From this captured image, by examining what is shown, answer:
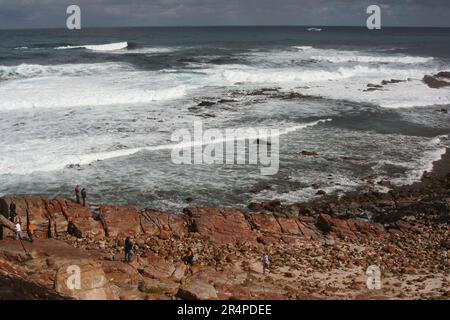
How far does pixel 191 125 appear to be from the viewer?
108 ft

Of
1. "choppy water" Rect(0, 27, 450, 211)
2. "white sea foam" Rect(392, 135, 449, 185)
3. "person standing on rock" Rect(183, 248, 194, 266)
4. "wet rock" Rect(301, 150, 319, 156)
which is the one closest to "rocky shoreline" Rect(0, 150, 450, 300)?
"person standing on rock" Rect(183, 248, 194, 266)

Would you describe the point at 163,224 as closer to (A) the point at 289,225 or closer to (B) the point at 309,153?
(A) the point at 289,225

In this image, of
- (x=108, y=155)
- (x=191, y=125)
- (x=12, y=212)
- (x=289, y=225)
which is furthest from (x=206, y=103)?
(x=12, y=212)

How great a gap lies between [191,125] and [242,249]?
16.6m

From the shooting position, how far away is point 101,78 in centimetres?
5041

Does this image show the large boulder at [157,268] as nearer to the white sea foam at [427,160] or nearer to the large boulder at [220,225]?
the large boulder at [220,225]

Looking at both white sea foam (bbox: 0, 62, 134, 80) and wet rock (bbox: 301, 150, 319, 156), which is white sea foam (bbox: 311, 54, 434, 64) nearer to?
white sea foam (bbox: 0, 62, 134, 80)

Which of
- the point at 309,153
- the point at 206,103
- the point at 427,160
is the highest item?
the point at 206,103

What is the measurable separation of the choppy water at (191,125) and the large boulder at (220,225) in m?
1.86

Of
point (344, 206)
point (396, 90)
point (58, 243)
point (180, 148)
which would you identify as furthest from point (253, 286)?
point (396, 90)

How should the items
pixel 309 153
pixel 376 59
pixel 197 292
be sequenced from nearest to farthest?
1. pixel 197 292
2. pixel 309 153
3. pixel 376 59

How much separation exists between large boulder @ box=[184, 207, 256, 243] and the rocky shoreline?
4 centimetres

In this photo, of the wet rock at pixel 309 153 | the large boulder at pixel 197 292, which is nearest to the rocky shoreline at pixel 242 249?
the large boulder at pixel 197 292
